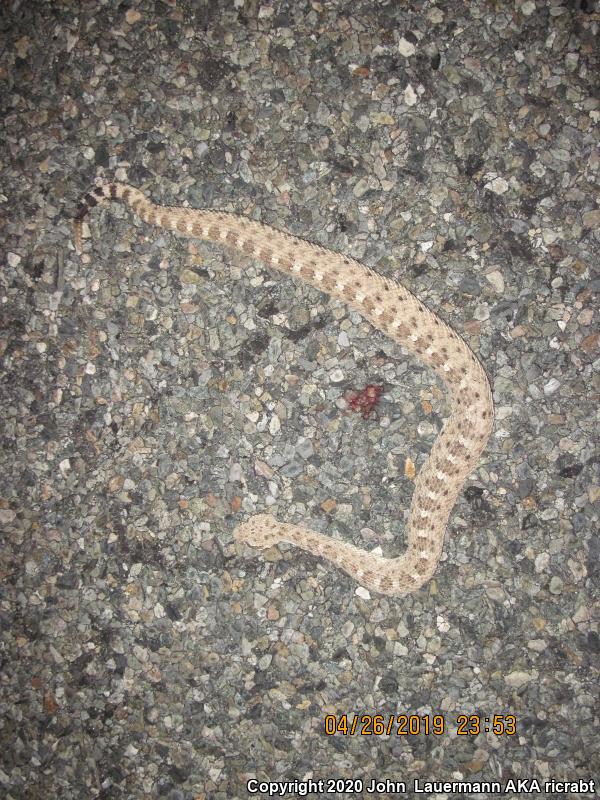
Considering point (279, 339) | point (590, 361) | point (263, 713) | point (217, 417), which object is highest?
point (590, 361)

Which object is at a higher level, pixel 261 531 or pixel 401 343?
pixel 401 343

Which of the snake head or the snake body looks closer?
the snake body

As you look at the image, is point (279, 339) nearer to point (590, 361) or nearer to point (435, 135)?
point (435, 135)

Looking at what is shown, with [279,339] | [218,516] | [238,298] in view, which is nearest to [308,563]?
[218,516]

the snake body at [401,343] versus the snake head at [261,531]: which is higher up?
the snake body at [401,343]

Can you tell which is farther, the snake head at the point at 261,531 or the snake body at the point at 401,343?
the snake head at the point at 261,531

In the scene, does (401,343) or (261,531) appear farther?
(261,531)

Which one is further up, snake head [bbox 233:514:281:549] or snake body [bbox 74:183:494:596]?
snake body [bbox 74:183:494:596]
